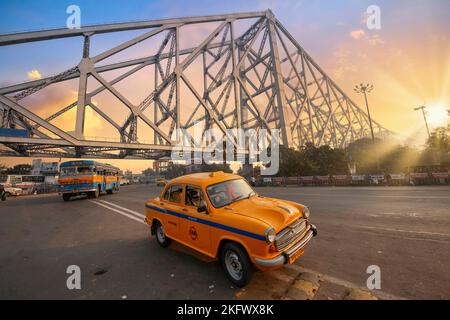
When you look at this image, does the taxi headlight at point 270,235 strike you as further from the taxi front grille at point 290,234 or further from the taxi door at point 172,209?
the taxi door at point 172,209

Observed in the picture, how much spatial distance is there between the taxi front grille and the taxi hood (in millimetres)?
88

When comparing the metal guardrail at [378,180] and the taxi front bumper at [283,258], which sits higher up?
the taxi front bumper at [283,258]

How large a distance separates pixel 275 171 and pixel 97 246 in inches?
1239

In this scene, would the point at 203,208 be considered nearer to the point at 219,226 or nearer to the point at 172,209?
the point at 219,226

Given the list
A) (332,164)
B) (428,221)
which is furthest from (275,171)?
(428,221)

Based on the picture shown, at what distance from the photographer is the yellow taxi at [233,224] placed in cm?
290

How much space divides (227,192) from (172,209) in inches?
52.3

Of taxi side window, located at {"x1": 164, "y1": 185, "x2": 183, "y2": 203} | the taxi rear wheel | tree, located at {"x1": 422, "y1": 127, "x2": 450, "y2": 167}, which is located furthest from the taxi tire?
tree, located at {"x1": 422, "y1": 127, "x2": 450, "y2": 167}

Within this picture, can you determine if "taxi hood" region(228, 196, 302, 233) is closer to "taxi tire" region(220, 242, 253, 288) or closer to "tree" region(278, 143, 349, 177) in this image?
"taxi tire" region(220, 242, 253, 288)

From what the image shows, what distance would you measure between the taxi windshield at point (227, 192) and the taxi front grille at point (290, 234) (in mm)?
1145

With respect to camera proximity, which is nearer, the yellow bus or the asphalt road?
the asphalt road

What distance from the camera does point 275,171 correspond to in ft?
112

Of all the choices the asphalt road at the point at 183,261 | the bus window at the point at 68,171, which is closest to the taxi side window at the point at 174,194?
the asphalt road at the point at 183,261

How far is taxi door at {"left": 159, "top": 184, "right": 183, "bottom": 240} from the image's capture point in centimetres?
427
